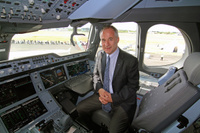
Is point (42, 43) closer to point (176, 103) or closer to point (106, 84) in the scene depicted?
point (106, 84)

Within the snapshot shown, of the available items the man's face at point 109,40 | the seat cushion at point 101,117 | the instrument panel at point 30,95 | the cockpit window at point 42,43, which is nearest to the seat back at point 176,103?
the seat cushion at point 101,117

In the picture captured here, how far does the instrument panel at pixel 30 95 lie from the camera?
53.0 inches

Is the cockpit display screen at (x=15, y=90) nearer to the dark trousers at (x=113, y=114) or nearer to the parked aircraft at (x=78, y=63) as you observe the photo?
the parked aircraft at (x=78, y=63)

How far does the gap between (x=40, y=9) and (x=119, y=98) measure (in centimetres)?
121

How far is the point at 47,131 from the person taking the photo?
1.42 m

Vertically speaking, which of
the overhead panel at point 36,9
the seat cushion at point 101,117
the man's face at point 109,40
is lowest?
the seat cushion at point 101,117

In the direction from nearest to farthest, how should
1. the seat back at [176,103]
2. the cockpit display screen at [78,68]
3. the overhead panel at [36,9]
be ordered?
1. the overhead panel at [36,9]
2. the seat back at [176,103]
3. the cockpit display screen at [78,68]

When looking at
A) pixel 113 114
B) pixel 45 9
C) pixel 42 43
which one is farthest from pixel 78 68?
pixel 45 9

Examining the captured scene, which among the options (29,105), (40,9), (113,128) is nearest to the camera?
(40,9)

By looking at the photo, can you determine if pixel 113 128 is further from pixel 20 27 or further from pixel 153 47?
pixel 153 47

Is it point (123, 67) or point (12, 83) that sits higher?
point (123, 67)

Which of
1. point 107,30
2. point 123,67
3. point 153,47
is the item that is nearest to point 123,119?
point 123,67

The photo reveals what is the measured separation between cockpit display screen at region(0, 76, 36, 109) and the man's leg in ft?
4.00

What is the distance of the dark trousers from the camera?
128 centimetres
